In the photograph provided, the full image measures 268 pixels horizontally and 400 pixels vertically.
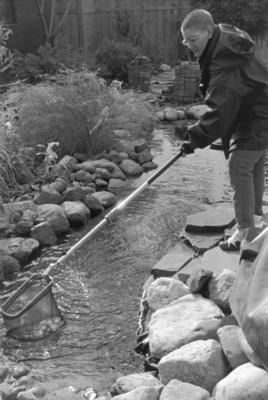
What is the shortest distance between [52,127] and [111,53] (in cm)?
574

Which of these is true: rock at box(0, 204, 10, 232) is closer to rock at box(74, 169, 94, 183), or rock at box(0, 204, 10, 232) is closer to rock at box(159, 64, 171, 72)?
rock at box(74, 169, 94, 183)

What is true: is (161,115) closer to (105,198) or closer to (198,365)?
(105,198)

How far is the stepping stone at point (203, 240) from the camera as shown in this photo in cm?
468

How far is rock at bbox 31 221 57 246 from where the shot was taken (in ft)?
18.2

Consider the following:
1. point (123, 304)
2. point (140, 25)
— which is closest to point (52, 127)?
point (123, 304)

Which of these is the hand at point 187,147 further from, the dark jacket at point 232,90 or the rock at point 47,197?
the rock at point 47,197

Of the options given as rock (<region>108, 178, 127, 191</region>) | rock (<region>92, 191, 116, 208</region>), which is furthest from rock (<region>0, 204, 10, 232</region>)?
rock (<region>108, 178, 127, 191</region>)

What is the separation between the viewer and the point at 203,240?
4.82 metres

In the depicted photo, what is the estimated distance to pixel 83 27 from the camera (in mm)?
14086

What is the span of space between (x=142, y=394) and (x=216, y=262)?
49.7 inches

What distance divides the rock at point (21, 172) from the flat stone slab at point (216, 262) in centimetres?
276

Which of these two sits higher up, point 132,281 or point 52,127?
point 52,127

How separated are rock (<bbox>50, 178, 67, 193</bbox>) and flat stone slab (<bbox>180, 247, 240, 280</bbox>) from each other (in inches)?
97.8

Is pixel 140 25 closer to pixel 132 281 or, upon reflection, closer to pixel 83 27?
pixel 83 27
